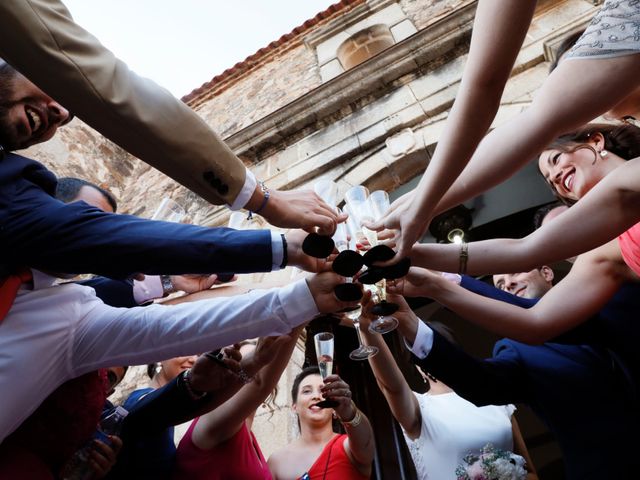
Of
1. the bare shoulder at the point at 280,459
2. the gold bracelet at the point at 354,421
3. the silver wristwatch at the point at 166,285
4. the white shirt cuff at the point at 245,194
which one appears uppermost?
the silver wristwatch at the point at 166,285

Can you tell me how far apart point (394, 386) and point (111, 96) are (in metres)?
1.95

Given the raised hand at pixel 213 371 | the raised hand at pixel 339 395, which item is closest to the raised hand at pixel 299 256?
the raised hand at pixel 213 371

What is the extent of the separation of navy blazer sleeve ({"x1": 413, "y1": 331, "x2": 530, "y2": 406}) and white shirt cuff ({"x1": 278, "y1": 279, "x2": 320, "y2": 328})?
0.83 m

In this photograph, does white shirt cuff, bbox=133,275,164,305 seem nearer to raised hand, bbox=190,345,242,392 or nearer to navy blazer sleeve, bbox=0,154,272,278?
raised hand, bbox=190,345,242,392

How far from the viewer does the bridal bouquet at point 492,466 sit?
179cm

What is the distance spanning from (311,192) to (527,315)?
1150mm

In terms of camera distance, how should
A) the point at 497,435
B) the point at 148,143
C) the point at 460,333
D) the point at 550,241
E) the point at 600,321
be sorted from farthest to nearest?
1. the point at 460,333
2. the point at 497,435
3. the point at 600,321
4. the point at 550,241
5. the point at 148,143

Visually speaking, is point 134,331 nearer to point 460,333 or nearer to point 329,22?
point 460,333

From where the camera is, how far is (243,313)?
131 centimetres

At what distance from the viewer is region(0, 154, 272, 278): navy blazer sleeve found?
1.16m

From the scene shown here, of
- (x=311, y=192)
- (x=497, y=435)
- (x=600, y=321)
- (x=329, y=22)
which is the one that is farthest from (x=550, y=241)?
(x=329, y=22)

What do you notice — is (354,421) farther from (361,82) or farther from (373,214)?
(361,82)

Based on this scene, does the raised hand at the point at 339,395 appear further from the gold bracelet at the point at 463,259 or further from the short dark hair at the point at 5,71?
the short dark hair at the point at 5,71

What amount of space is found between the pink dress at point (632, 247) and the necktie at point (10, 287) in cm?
217
